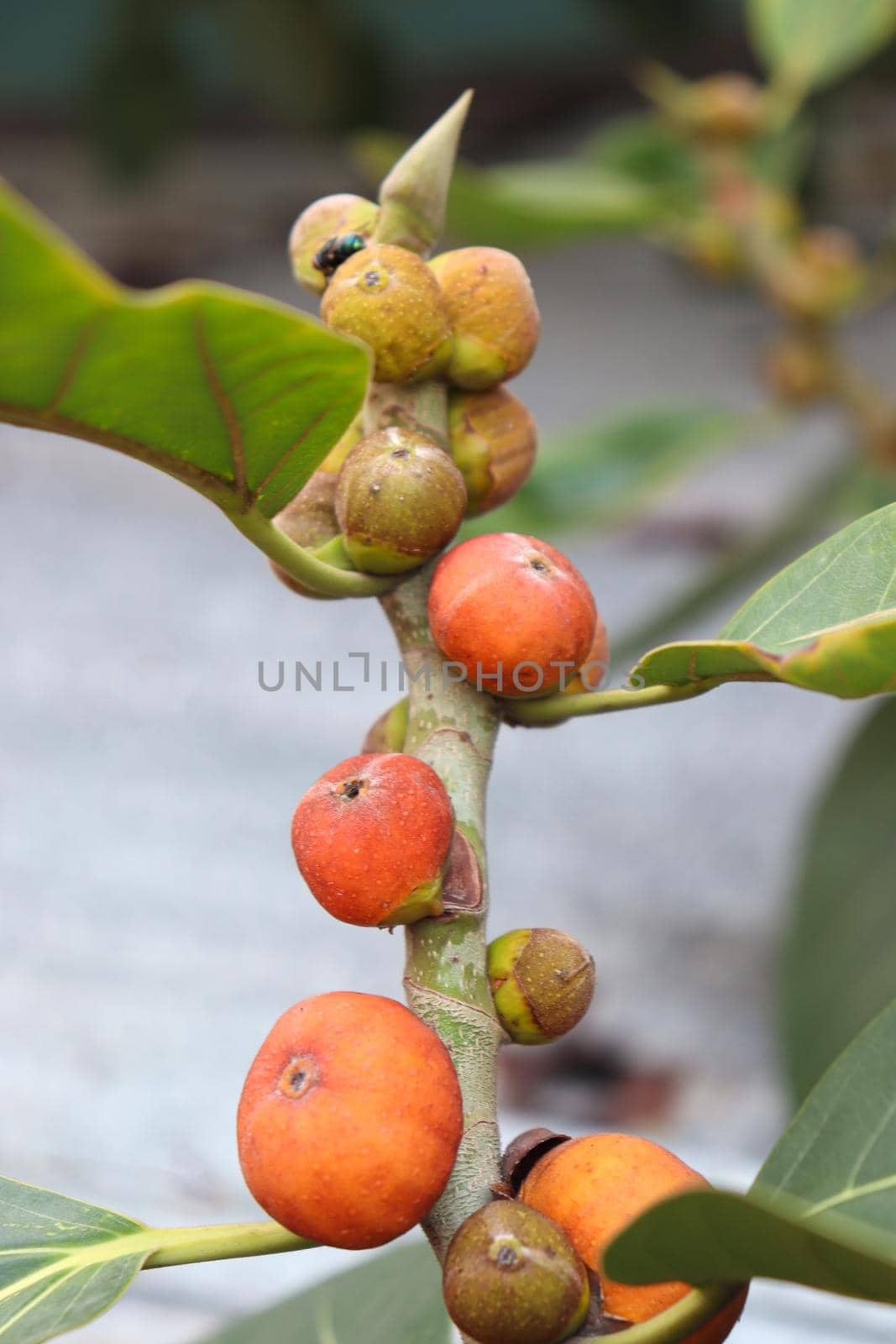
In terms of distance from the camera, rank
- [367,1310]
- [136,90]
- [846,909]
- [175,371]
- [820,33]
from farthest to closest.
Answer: [136,90] → [820,33] → [846,909] → [367,1310] → [175,371]

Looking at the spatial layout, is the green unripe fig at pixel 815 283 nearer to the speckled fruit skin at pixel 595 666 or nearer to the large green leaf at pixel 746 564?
the large green leaf at pixel 746 564

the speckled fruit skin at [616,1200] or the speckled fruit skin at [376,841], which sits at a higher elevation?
the speckled fruit skin at [376,841]

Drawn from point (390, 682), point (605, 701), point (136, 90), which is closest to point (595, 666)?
point (605, 701)

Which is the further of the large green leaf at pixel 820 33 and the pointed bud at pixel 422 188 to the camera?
the large green leaf at pixel 820 33

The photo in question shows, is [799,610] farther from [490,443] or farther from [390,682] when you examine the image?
[390,682]

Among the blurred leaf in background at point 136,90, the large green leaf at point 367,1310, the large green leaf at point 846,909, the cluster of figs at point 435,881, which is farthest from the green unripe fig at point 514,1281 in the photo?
the blurred leaf in background at point 136,90
